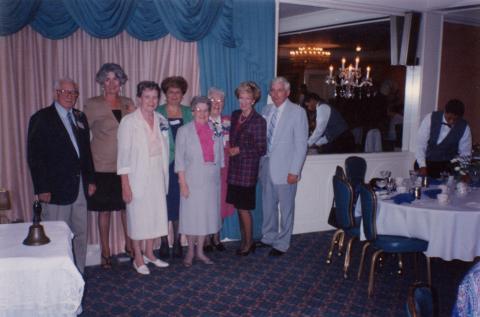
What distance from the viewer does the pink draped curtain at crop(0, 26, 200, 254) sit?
150 inches

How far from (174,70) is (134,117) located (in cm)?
104

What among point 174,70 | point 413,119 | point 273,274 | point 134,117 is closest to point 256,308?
point 273,274

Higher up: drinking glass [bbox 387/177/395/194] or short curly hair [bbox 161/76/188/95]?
short curly hair [bbox 161/76/188/95]

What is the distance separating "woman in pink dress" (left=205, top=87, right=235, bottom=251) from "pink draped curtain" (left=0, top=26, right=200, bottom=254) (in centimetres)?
76

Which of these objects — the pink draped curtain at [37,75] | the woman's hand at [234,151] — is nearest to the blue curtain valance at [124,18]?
the pink draped curtain at [37,75]

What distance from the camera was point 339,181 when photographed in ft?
12.3

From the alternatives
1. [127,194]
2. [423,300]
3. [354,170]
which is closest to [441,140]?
[354,170]

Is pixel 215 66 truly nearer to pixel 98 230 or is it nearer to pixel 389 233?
pixel 98 230

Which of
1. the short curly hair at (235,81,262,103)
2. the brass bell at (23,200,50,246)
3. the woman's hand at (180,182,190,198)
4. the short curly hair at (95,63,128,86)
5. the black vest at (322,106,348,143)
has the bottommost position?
the woman's hand at (180,182,190,198)

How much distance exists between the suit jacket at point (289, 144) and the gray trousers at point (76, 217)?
1751mm

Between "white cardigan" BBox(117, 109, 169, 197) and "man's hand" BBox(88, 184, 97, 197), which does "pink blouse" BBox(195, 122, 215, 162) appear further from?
"man's hand" BBox(88, 184, 97, 197)

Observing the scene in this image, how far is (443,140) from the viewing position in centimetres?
482

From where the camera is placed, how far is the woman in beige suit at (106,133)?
3730 mm

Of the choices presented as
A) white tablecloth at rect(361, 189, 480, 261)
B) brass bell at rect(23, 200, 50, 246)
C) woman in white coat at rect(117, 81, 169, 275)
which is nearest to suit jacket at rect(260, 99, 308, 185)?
white tablecloth at rect(361, 189, 480, 261)
